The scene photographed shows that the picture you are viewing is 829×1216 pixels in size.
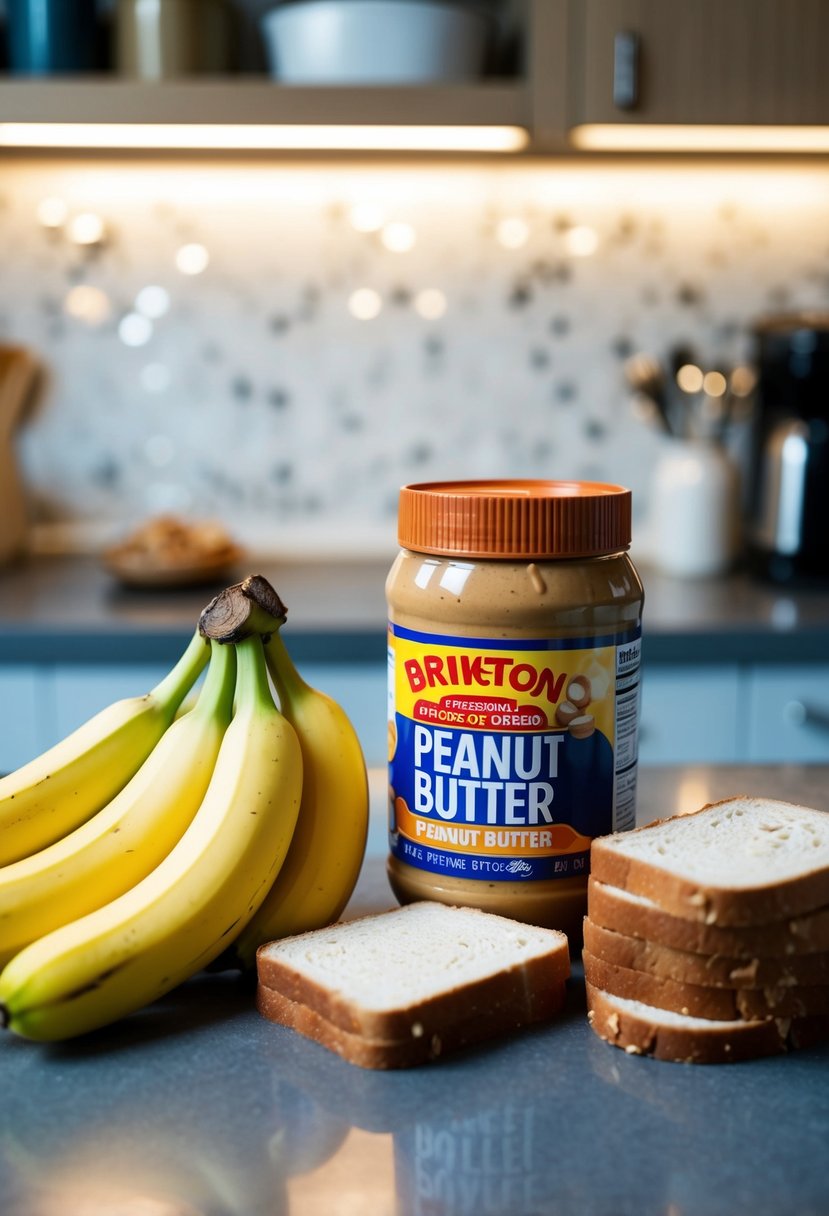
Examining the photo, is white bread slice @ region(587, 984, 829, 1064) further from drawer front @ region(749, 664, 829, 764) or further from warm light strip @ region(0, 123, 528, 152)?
warm light strip @ region(0, 123, 528, 152)

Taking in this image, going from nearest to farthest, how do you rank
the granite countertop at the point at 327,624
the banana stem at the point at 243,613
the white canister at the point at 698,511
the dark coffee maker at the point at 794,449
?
the banana stem at the point at 243,613 → the granite countertop at the point at 327,624 → the dark coffee maker at the point at 794,449 → the white canister at the point at 698,511

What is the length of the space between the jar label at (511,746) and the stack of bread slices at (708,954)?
0.05 m

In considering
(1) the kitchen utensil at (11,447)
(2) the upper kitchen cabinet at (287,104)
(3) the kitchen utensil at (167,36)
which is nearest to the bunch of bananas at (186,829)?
(2) the upper kitchen cabinet at (287,104)

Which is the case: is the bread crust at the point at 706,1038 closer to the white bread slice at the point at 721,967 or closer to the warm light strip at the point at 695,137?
the white bread slice at the point at 721,967

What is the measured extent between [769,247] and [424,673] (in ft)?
6.37

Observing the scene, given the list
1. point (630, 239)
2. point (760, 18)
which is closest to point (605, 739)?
point (760, 18)

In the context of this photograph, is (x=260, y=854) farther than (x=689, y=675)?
No

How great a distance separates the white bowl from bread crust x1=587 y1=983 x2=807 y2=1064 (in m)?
1.68

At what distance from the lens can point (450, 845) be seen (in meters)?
0.71

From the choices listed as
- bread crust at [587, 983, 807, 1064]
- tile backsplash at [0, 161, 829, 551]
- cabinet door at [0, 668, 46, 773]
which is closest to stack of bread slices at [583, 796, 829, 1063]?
bread crust at [587, 983, 807, 1064]

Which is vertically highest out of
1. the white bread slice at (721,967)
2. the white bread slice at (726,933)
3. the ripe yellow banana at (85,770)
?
the ripe yellow banana at (85,770)

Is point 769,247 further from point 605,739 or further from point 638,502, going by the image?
point 605,739

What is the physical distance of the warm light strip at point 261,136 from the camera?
6.35 ft

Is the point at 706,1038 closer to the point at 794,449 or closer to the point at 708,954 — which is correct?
the point at 708,954
